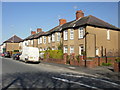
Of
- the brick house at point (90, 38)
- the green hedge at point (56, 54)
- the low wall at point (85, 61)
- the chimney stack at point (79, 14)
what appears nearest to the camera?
the low wall at point (85, 61)

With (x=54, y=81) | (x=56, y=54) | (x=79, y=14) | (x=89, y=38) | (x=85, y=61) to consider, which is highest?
(x=79, y=14)

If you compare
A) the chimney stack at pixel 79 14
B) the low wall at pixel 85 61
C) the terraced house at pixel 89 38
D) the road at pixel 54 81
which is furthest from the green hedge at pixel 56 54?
the road at pixel 54 81

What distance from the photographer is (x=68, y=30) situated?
26.4 m

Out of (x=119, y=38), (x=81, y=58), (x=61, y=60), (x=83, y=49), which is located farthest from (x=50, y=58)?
(x=119, y=38)

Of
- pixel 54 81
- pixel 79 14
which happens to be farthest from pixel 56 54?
pixel 54 81

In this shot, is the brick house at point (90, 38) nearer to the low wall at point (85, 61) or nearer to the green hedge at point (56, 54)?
the low wall at point (85, 61)

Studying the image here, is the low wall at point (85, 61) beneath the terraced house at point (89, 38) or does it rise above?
beneath

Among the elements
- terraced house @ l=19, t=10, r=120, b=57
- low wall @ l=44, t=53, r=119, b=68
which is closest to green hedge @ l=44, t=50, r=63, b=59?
low wall @ l=44, t=53, r=119, b=68

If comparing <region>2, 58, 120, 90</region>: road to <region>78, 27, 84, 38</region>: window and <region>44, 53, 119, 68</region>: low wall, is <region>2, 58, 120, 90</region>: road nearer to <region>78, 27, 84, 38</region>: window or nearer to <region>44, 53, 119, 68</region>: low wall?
<region>44, 53, 119, 68</region>: low wall

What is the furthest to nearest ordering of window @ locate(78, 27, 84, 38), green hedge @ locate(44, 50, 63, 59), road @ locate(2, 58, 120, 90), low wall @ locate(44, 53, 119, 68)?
1. window @ locate(78, 27, 84, 38)
2. green hedge @ locate(44, 50, 63, 59)
3. low wall @ locate(44, 53, 119, 68)
4. road @ locate(2, 58, 120, 90)

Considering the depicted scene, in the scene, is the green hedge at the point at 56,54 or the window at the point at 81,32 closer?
the green hedge at the point at 56,54

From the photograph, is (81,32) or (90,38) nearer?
(90,38)

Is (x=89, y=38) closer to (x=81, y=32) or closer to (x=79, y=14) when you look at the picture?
(x=81, y=32)

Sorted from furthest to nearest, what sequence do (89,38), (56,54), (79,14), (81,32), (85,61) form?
(79,14), (81,32), (89,38), (56,54), (85,61)
